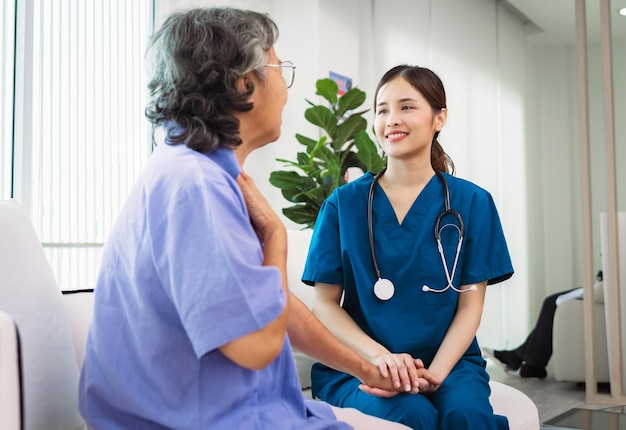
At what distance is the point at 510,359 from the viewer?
4809mm

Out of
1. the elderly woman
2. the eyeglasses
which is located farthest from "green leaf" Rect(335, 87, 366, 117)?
the elderly woman

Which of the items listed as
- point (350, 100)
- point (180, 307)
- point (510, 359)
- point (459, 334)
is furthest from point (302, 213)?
point (180, 307)

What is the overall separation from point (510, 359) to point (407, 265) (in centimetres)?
347

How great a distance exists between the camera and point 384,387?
1445mm

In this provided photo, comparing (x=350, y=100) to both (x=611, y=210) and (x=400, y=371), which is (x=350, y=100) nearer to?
(x=611, y=210)

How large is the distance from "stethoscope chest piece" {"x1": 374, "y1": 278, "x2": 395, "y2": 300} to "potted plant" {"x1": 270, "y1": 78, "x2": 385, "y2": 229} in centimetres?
205

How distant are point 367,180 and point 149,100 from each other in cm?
78

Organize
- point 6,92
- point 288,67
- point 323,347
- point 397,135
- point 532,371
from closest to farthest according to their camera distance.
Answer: point 288,67 < point 323,347 < point 397,135 < point 6,92 < point 532,371

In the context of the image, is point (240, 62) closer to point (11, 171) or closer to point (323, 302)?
point (323, 302)

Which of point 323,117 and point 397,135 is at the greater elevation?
point 323,117

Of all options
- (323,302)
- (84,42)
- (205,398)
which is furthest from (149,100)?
(84,42)

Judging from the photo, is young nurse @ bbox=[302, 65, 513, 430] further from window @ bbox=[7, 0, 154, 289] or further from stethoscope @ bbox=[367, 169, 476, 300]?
window @ bbox=[7, 0, 154, 289]

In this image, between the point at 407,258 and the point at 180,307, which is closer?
the point at 180,307

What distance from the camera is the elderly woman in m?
0.89
